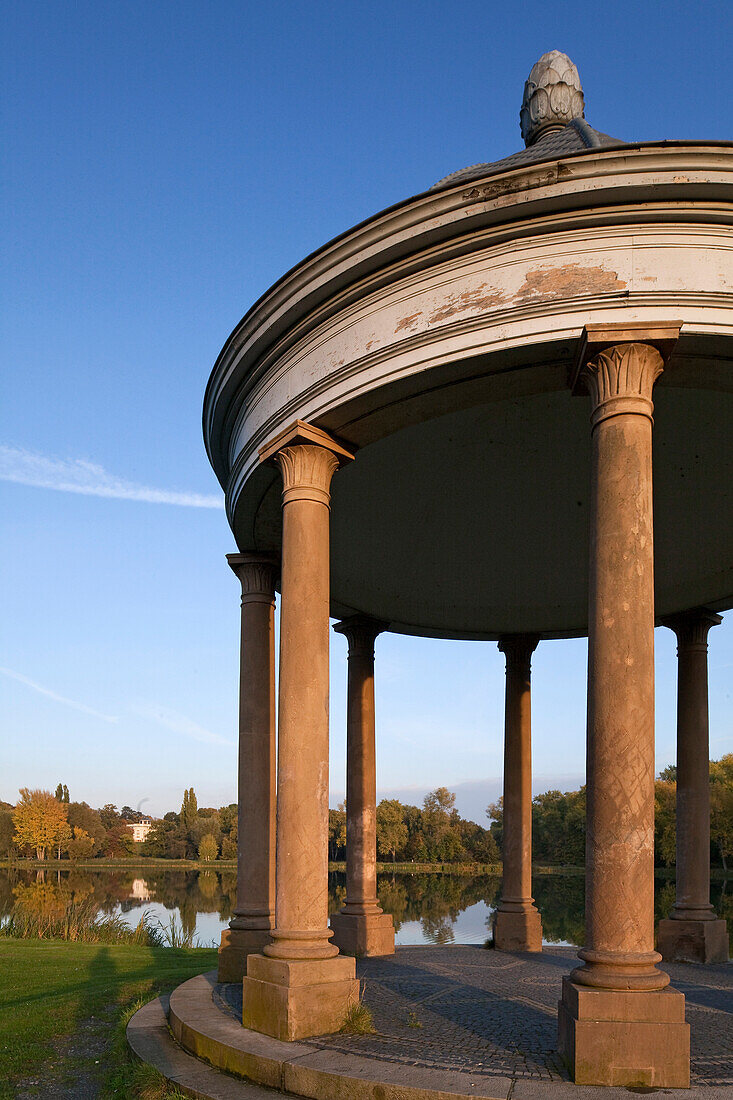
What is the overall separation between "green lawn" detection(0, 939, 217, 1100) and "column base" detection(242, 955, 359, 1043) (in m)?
2.92

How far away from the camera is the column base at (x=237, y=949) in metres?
25.3

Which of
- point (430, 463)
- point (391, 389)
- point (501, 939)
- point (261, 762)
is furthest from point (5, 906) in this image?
point (391, 389)

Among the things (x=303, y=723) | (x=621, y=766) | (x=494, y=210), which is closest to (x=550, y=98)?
(x=494, y=210)

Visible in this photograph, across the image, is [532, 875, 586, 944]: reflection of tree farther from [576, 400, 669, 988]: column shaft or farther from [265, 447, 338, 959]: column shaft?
[576, 400, 669, 988]: column shaft

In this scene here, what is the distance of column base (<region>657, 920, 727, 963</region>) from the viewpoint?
3266 centimetres

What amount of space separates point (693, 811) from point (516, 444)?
59.6 feet

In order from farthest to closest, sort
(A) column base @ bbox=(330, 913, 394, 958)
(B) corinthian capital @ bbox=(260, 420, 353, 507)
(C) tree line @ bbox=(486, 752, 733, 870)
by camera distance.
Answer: (C) tree line @ bbox=(486, 752, 733, 870)
(A) column base @ bbox=(330, 913, 394, 958)
(B) corinthian capital @ bbox=(260, 420, 353, 507)

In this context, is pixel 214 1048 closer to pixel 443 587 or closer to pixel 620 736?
pixel 620 736

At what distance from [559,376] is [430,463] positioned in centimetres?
996

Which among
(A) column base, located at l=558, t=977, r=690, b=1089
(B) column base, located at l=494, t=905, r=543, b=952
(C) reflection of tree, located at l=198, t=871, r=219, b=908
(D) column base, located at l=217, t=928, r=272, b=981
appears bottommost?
Result: (C) reflection of tree, located at l=198, t=871, r=219, b=908

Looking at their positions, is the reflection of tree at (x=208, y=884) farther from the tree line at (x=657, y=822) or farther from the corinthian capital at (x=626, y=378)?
the corinthian capital at (x=626, y=378)

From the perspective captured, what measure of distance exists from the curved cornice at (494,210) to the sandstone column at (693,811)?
23.8 m

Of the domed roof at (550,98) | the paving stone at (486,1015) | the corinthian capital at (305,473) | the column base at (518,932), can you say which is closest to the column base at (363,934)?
the paving stone at (486,1015)

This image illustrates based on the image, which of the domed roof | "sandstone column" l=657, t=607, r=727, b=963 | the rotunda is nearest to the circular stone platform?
the rotunda
